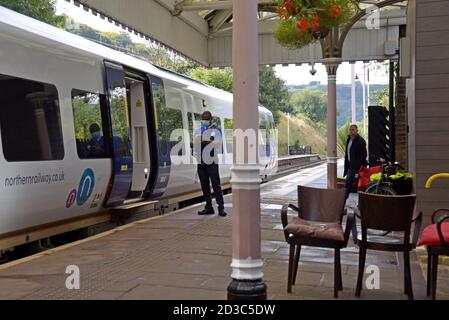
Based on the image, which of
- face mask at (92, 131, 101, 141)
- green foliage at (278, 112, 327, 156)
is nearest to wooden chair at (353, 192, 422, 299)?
face mask at (92, 131, 101, 141)

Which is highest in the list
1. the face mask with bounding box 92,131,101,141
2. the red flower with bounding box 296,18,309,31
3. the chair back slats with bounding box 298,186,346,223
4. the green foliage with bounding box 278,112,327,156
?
the red flower with bounding box 296,18,309,31

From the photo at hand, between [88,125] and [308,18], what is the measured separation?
13.0 ft

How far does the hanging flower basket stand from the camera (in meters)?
5.42

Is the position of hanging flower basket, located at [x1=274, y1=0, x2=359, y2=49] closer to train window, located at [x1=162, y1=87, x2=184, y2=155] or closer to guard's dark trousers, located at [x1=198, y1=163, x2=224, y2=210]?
guard's dark trousers, located at [x1=198, y1=163, x2=224, y2=210]

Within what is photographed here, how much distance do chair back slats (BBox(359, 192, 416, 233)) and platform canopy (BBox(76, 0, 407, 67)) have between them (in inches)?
313

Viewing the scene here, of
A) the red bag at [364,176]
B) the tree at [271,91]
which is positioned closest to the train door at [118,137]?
the red bag at [364,176]

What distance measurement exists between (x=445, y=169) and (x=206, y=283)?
10.2ft

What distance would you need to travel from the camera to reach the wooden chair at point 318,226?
188 inches

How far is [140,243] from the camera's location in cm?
744

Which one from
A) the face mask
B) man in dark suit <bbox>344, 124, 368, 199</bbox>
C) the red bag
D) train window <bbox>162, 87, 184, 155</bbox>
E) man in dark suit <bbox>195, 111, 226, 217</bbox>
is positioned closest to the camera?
the face mask

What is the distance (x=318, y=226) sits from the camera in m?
5.03

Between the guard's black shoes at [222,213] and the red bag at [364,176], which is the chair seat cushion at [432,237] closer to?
the guard's black shoes at [222,213]

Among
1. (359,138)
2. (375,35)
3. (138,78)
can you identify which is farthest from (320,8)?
(375,35)

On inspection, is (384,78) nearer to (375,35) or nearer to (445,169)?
(375,35)
